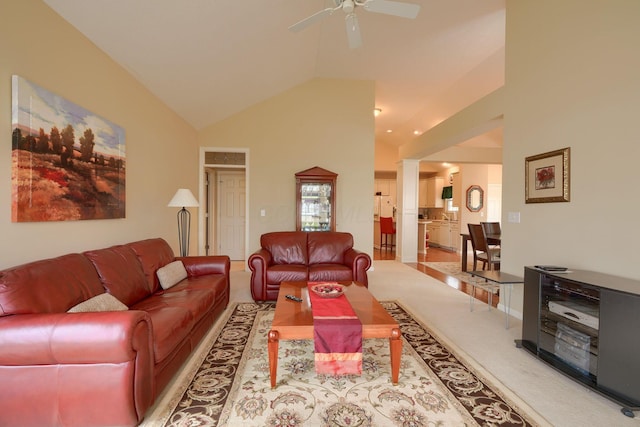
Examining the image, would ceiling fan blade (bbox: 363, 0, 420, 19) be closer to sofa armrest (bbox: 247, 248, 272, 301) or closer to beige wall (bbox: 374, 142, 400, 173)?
sofa armrest (bbox: 247, 248, 272, 301)

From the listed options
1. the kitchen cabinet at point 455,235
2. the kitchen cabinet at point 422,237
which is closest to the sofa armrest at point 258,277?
the kitchen cabinet at point 422,237

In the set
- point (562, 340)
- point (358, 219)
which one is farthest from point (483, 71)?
point (562, 340)

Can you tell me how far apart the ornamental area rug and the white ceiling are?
294 cm

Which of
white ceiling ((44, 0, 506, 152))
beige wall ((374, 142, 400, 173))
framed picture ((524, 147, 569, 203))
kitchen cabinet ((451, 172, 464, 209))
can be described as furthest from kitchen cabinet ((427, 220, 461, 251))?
framed picture ((524, 147, 569, 203))

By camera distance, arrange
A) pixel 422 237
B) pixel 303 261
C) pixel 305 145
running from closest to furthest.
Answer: pixel 303 261 < pixel 305 145 < pixel 422 237

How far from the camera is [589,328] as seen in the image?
1907mm

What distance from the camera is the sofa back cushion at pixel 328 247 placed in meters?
4.04

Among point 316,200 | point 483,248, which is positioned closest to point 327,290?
point 316,200

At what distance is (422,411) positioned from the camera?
1.63 m

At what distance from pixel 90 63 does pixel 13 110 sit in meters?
0.97

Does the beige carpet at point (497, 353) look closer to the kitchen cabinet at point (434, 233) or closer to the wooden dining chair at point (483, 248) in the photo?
the wooden dining chair at point (483, 248)

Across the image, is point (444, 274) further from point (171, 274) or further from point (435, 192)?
point (435, 192)

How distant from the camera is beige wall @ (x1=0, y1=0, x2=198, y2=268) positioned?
1773 millimetres

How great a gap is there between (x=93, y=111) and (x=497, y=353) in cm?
410
